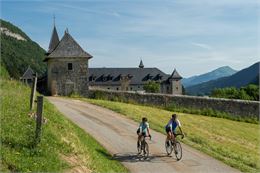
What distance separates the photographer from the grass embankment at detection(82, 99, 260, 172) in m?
16.9

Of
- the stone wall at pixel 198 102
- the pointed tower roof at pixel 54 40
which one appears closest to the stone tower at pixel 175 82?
the pointed tower roof at pixel 54 40

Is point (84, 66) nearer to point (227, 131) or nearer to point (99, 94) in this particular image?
point (99, 94)

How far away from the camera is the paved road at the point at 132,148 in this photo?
14078 mm

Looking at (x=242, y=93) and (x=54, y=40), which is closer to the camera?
(x=54, y=40)

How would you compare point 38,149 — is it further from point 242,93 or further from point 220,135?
point 242,93

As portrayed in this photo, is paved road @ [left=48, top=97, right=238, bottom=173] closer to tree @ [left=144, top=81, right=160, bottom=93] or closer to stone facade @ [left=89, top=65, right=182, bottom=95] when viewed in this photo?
tree @ [left=144, top=81, right=160, bottom=93]

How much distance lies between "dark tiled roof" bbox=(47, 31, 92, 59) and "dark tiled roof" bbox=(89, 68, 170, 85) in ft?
216

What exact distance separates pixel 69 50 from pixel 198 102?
14750mm

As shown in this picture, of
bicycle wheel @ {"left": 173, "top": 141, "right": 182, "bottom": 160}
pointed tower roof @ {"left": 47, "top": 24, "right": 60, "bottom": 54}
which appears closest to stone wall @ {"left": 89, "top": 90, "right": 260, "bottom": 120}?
bicycle wheel @ {"left": 173, "top": 141, "right": 182, "bottom": 160}

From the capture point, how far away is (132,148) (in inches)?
662

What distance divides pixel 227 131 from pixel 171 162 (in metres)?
12.4

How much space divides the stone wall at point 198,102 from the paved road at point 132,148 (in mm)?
9292

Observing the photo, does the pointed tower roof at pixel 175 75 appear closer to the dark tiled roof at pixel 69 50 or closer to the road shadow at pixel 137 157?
the dark tiled roof at pixel 69 50

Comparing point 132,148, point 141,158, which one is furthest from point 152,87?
point 141,158
